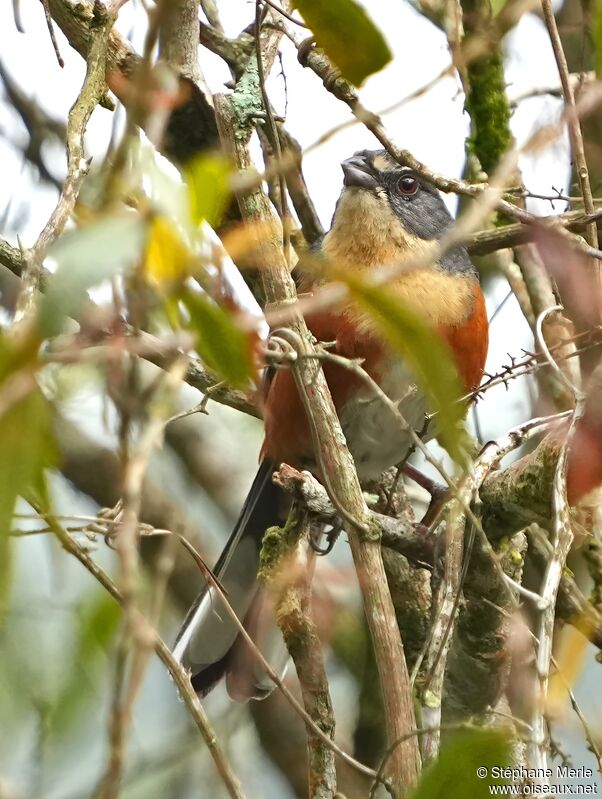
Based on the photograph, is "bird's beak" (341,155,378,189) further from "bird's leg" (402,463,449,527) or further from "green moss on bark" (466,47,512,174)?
"bird's leg" (402,463,449,527)

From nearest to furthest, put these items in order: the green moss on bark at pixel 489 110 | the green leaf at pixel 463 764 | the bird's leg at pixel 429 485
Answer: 1. the green leaf at pixel 463 764
2. the bird's leg at pixel 429 485
3. the green moss on bark at pixel 489 110

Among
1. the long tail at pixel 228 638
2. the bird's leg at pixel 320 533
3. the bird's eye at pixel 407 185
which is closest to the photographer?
the bird's leg at pixel 320 533

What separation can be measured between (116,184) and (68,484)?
3.67m

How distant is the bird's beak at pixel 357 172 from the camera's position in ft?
13.4

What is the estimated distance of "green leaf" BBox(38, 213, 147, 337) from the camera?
40.6 inches

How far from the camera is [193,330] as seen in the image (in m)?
1.25

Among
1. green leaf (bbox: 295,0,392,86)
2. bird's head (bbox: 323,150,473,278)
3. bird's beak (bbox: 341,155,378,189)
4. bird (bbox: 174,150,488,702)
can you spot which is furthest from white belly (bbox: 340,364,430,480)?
green leaf (bbox: 295,0,392,86)

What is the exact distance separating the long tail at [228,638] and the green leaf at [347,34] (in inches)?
83.8

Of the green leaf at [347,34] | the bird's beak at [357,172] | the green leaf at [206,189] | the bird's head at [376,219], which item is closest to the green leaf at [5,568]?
the green leaf at [206,189]

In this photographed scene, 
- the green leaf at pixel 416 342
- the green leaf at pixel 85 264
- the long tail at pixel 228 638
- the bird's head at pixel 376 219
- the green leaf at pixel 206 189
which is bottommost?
the long tail at pixel 228 638

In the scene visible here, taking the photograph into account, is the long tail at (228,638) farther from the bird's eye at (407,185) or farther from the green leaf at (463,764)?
the green leaf at (463,764)

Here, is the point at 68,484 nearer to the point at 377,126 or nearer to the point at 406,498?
the point at 406,498

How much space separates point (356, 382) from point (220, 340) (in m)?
2.46

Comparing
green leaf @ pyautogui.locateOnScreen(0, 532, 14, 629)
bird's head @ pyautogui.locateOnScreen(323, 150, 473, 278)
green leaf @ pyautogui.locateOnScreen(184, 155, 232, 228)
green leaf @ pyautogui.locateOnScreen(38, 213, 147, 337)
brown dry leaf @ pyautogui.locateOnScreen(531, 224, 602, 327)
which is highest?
bird's head @ pyautogui.locateOnScreen(323, 150, 473, 278)
